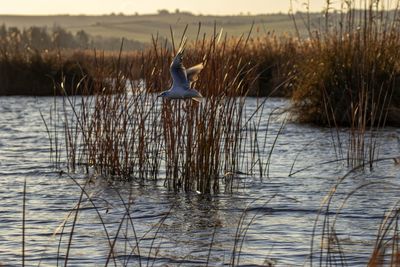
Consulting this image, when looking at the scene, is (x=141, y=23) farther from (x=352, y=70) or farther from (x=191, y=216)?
(x=191, y=216)

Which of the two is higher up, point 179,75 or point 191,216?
point 179,75

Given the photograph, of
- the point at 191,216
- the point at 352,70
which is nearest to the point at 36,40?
the point at 352,70

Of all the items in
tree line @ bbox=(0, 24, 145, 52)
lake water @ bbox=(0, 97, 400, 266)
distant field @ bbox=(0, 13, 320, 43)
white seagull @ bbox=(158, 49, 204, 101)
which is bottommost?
distant field @ bbox=(0, 13, 320, 43)

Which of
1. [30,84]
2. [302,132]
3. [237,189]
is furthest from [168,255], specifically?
[30,84]

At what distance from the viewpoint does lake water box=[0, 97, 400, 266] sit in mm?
7355

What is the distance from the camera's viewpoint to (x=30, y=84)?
85.2 ft

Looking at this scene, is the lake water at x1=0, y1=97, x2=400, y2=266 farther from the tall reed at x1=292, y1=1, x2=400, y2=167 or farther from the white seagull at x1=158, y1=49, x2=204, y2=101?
the tall reed at x1=292, y1=1, x2=400, y2=167

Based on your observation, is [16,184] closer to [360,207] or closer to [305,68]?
[360,207]

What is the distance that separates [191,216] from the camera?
9.12 m

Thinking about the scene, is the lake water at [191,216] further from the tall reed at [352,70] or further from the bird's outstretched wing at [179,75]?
the tall reed at [352,70]

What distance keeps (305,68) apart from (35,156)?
5.27 m

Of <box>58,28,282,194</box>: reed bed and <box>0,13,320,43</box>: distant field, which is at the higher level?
<box>58,28,282,194</box>: reed bed

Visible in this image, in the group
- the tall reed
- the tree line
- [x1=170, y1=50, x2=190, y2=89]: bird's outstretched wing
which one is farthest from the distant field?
[x1=170, y1=50, x2=190, y2=89]: bird's outstretched wing

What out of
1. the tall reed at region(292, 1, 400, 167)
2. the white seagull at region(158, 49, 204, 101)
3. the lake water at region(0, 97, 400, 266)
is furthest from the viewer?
the tall reed at region(292, 1, 400, 167)
